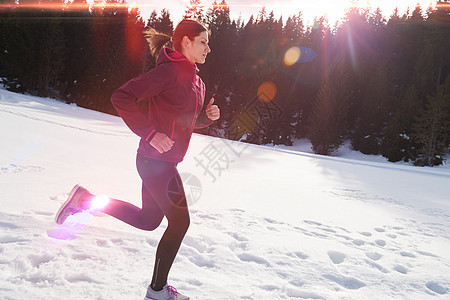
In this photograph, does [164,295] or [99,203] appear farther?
[99,203]

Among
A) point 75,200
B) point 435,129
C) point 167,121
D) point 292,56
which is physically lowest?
point 435,129

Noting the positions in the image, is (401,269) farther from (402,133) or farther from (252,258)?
(402,133)

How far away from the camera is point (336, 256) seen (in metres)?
3.40

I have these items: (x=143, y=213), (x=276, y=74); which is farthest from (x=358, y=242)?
(x=276, y=74)


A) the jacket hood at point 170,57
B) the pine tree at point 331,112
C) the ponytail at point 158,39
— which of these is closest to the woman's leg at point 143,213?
the jacket hood at point 170,57

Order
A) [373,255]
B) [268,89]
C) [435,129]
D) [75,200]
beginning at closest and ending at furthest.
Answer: [75,200], [373,255], [435,129], [268,89]

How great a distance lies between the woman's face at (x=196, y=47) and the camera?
2.18 meters

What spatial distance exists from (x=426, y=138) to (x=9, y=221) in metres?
32.2

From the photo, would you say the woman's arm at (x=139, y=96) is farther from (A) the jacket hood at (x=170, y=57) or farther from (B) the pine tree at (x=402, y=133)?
(B) the pine tree at (x=402, y=133)

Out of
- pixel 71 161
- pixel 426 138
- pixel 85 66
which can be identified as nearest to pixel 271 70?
pixel 426 138

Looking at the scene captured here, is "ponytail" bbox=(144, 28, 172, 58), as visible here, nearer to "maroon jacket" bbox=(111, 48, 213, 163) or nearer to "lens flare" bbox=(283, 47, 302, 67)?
"maroon jacket" bbox=(111, 48, 213, 163)

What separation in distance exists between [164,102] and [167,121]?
13cm

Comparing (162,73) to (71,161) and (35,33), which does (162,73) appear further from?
(35,33)

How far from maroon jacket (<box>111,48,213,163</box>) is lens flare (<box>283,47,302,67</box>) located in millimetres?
38154
